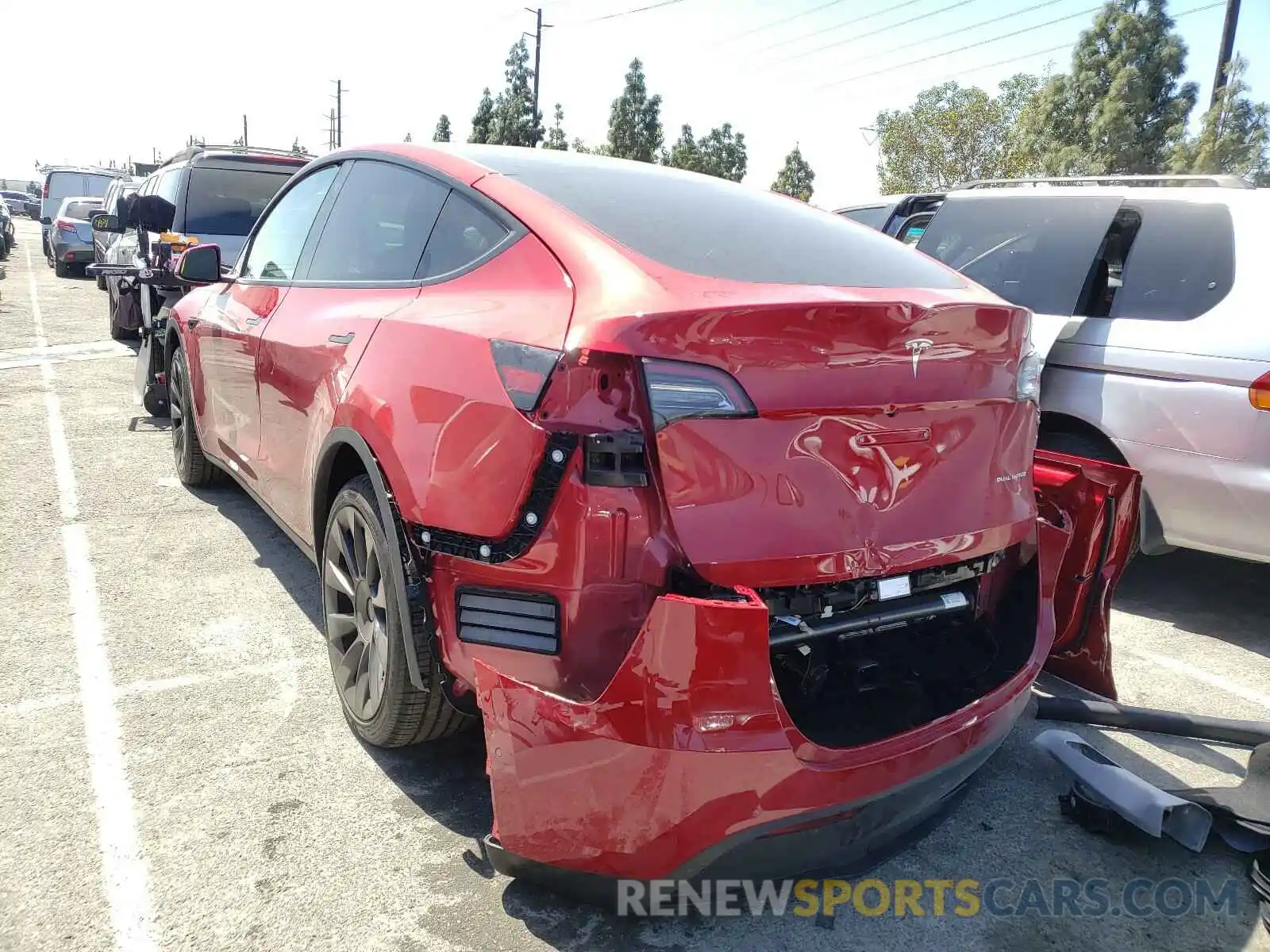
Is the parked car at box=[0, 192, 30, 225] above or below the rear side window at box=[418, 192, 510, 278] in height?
above

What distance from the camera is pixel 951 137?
111ft

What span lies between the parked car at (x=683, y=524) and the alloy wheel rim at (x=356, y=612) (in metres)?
0.02

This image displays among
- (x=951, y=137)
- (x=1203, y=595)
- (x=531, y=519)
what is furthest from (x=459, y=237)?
(x=951, y=137)

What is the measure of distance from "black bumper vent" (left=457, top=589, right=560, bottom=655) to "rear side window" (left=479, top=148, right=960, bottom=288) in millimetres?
805

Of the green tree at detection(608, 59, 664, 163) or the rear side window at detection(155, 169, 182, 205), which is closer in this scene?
the rear side window at detection(155, 169, 182, 205)

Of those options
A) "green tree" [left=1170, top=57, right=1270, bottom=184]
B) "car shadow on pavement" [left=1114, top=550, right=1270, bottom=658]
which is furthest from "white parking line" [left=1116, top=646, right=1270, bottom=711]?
"green tree" [left=1170, top=57, right=1270, bottom=184]

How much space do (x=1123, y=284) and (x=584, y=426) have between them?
3465mm

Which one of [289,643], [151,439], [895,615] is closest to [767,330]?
[895,615]

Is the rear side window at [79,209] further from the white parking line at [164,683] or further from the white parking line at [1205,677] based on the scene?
the white parking line at [1205,677]

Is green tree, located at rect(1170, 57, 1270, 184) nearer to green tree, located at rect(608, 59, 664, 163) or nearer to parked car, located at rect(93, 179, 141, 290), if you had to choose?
parked car, located at rect(93, 179, 141, 290)

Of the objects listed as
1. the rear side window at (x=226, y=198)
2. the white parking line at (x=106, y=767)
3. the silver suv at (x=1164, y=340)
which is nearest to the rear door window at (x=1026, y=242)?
the silver suv at (x=1164, y=340)

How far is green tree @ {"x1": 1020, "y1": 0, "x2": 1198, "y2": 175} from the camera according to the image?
2498 centimetres

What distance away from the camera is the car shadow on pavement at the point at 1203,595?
4023 mm

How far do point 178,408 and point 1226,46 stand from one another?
840 inches
